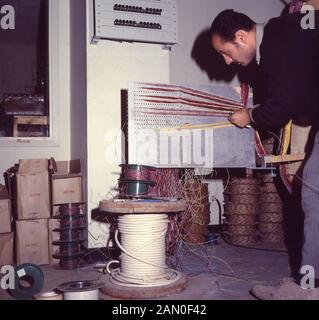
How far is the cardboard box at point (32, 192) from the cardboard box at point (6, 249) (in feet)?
0.65

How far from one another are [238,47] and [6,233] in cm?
259

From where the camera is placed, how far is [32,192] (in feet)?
12.4

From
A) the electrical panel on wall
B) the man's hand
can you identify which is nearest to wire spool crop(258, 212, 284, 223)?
the man's hand

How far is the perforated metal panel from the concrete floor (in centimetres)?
87

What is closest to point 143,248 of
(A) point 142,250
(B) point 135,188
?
(A) point 142,250

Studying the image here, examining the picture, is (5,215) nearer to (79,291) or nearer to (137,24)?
(79,291)

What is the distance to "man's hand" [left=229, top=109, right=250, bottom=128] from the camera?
314 centimetres

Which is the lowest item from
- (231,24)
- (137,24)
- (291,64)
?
(291,64)

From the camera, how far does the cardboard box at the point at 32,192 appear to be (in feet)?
12.2

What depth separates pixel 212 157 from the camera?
3355 mm

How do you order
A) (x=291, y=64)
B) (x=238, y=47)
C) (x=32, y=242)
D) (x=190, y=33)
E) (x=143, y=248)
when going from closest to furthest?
(x=291, y=64) < (x=238, y=47) < (x=143, y=248) < (x=32, y=242) < (x=190, y=33)
